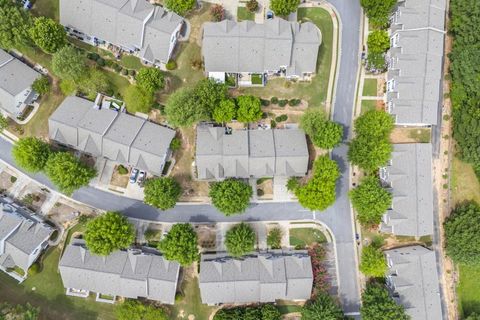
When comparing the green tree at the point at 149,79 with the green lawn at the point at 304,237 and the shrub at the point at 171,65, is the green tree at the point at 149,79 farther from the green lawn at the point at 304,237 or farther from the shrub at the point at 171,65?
the green lawn at the point at 304,237

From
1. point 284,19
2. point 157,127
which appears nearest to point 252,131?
point 157,127

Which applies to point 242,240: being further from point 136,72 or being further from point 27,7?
point 27,7

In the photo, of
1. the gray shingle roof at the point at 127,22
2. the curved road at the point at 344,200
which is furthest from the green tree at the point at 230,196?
the gray shingle roof at the point at 127,22

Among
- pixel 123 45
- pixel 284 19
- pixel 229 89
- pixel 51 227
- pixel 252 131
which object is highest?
pixel 284 19

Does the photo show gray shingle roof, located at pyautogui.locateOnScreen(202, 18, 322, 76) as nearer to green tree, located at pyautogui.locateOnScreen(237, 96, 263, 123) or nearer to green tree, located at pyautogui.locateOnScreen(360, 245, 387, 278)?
green tree, located at pyautogui.locateOnScreen(237, 96, 263, 123)

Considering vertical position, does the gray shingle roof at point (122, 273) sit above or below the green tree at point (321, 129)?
below

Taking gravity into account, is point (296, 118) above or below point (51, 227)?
above

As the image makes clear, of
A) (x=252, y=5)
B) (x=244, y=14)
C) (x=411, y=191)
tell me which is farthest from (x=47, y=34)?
(x=411, y=191)
